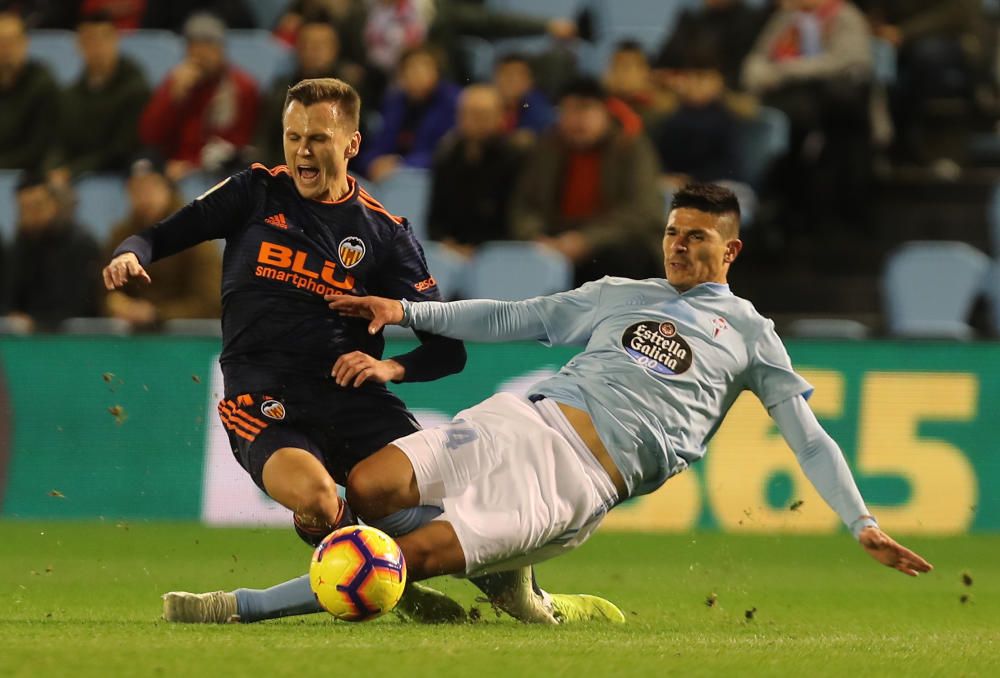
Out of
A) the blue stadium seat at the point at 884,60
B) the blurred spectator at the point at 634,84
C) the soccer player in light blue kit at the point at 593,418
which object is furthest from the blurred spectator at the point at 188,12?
the soccer player in light blue kit at the point at 593,418

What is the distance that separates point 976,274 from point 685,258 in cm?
597

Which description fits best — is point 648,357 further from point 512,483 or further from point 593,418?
point 512,483

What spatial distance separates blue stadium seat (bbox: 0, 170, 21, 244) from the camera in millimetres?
12539

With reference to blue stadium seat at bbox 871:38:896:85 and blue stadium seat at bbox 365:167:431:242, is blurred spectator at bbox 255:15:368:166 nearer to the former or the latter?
blue stadium seat at bbox 365:167:431:242

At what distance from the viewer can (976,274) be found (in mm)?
11758

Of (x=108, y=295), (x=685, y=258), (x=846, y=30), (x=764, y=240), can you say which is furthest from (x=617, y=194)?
(x=685, y=258)

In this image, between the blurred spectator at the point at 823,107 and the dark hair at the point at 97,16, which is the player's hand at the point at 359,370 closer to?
the blurred spectator at the point at 823,107

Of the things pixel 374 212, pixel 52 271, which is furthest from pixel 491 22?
pixel 374 212

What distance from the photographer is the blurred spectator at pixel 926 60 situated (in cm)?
1304

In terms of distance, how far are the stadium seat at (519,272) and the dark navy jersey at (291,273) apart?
496 centimetres

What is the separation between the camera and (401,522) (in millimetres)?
6180

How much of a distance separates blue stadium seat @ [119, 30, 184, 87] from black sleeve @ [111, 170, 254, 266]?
762cm

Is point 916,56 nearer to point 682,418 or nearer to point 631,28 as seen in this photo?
point 631,28

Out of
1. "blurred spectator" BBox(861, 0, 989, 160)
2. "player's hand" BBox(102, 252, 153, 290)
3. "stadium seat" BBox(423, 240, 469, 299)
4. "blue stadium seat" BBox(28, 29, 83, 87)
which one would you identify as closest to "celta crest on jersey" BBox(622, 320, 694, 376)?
"player's hand" BBox(102, 252, 153, 290)
